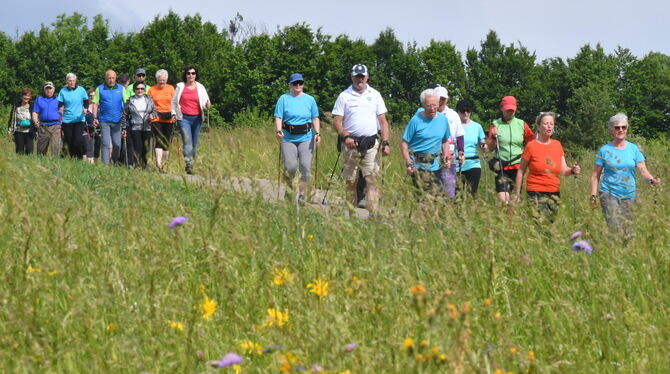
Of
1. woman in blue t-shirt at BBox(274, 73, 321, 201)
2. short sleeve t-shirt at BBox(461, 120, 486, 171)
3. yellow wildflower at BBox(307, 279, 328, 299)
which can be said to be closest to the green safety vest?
short sleeve t-shirt at BBox(461, 120, 486, 171)

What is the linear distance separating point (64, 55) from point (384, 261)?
57.6m

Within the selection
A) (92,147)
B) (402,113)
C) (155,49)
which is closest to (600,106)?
(402,113)

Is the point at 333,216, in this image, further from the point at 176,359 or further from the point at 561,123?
the point at 561,123

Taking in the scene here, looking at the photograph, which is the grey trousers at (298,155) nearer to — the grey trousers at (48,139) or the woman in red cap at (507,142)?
the woman in red cap at (507,142)

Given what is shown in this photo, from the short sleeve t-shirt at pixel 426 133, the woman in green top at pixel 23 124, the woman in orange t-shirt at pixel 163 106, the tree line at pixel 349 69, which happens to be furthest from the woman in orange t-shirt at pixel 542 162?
the tree line at pixel 349 69

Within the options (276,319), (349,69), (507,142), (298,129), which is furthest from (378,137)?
(349,69)

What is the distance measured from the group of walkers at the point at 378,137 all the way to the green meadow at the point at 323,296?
0.97 feet

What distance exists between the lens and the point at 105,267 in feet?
12.3

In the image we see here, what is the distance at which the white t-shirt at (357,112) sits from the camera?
33.0 ft

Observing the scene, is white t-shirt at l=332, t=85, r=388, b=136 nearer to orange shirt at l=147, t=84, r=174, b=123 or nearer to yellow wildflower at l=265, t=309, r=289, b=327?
orange shirt at l=147, t=84, r=174, b=123

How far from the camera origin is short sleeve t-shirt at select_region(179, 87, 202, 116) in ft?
43.7

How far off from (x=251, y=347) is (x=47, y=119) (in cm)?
1369

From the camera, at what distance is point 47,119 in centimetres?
1576

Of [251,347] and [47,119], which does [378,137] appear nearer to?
[251,347]
